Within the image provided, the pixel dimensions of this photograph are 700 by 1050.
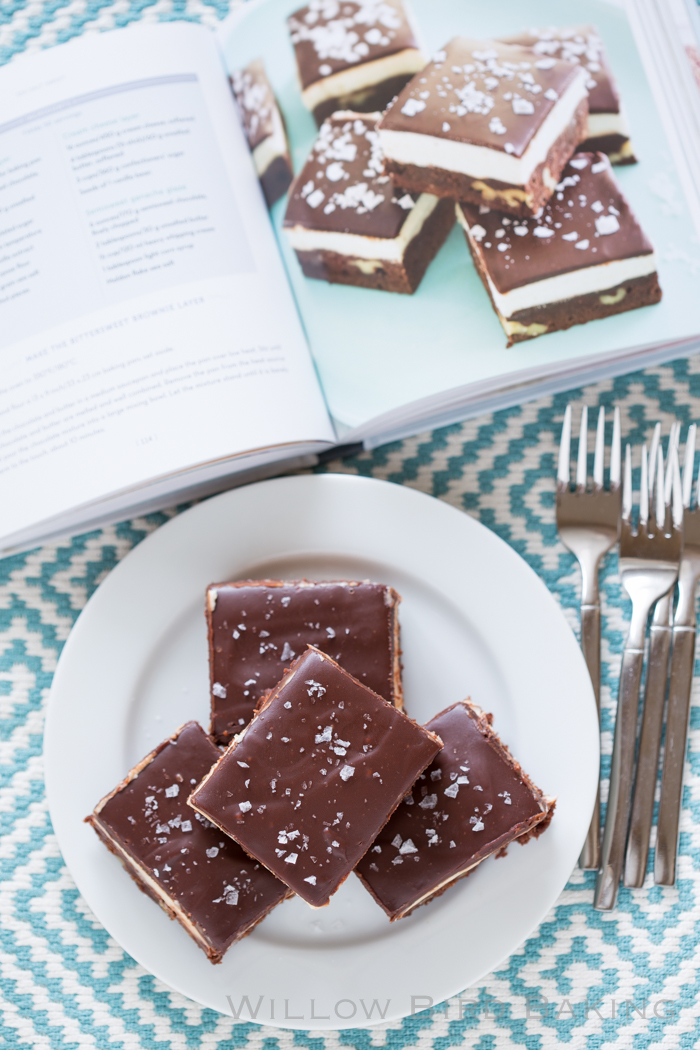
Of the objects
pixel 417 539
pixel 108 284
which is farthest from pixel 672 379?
pixel 108 284

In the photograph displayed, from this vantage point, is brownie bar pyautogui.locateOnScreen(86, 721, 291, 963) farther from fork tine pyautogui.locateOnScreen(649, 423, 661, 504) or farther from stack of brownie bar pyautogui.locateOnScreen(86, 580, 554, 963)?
fork tine pyautogui.locateOnScreen(649, 423, 661, 504)

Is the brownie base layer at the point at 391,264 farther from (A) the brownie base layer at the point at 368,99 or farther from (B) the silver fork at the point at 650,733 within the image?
(B) the silver fork at the point at 650,733

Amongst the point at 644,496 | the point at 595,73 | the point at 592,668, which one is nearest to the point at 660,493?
the point at 644,496

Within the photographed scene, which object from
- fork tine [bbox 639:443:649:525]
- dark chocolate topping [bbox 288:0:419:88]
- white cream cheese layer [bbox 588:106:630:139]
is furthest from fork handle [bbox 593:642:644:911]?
dark chocolate topping [bbox 288:0:419:88]

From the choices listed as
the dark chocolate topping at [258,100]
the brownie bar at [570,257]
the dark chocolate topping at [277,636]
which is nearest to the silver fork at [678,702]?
the brownie bar at [570,257]

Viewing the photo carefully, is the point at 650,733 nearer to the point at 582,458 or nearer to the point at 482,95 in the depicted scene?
the point at 582,458

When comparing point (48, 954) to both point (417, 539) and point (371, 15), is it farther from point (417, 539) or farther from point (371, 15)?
point (371, 15)
